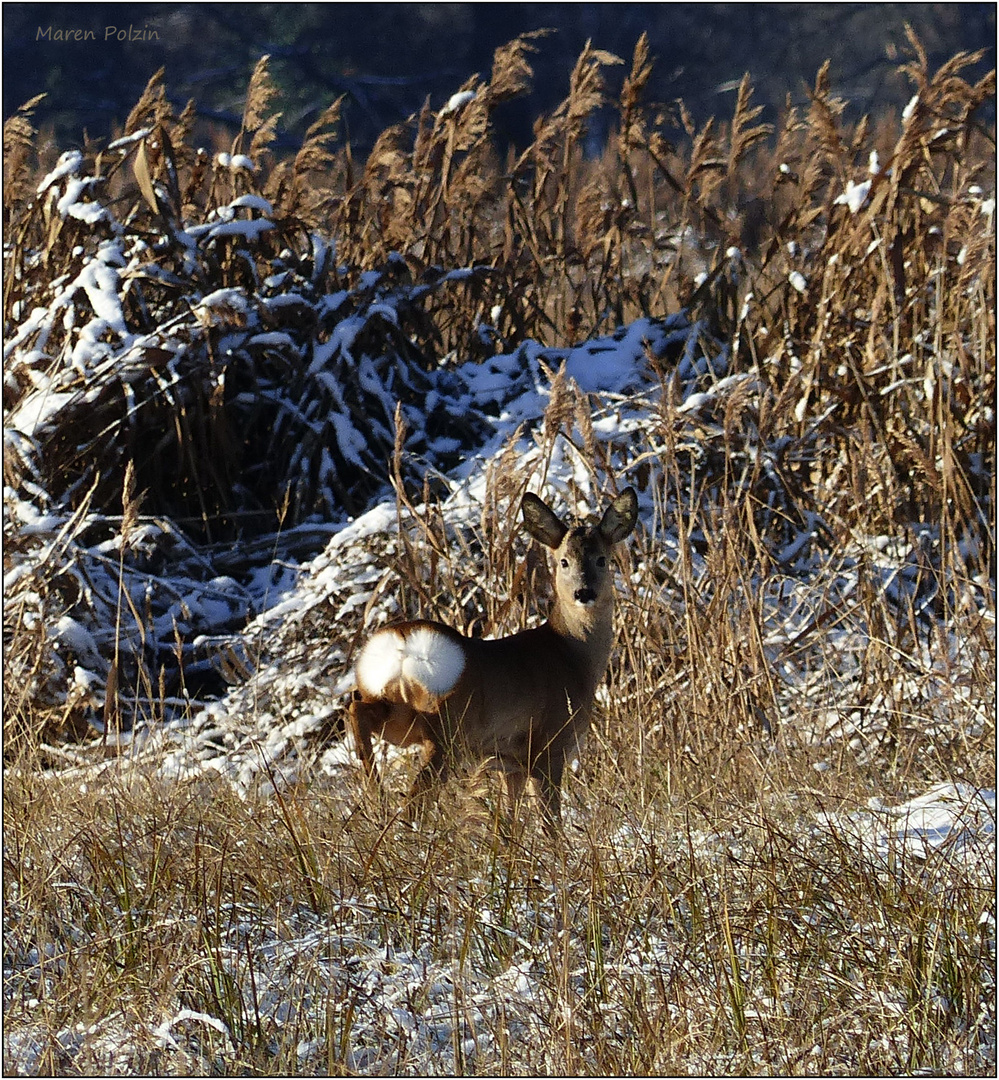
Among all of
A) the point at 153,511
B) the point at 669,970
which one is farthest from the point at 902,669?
the point at 153,511

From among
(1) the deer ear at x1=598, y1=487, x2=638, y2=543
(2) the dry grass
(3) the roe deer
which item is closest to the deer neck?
(3) the roe deer

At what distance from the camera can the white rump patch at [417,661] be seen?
305 cm

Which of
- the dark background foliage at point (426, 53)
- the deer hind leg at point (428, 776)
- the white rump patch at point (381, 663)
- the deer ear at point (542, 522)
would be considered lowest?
the deer hind leg at point (428, 776)

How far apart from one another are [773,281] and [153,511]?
→ 3.16m

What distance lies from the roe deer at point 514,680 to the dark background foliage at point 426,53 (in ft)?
38.5

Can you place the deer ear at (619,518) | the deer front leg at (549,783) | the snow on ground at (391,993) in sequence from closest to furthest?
the snow on ground at (391,993), the deer front leg at (549,783), the deer ear at (619,518)

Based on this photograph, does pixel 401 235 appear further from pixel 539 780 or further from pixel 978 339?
pixel 539 780

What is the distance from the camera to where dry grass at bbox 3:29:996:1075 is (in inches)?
99.6

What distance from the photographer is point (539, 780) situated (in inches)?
130

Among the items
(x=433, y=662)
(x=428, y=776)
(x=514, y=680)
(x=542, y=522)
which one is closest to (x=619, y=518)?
(x=542, y=522)

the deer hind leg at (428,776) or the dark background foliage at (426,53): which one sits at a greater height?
the dark background foliage at (426,53)

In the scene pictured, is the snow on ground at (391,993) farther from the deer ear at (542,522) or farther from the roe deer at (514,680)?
the deer ear at (542,522)

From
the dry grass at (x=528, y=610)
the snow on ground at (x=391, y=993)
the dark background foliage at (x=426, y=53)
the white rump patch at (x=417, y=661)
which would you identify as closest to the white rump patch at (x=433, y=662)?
the white rump patch at (x=417, y=661)

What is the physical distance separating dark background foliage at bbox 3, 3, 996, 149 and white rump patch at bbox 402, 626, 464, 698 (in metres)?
12.0
